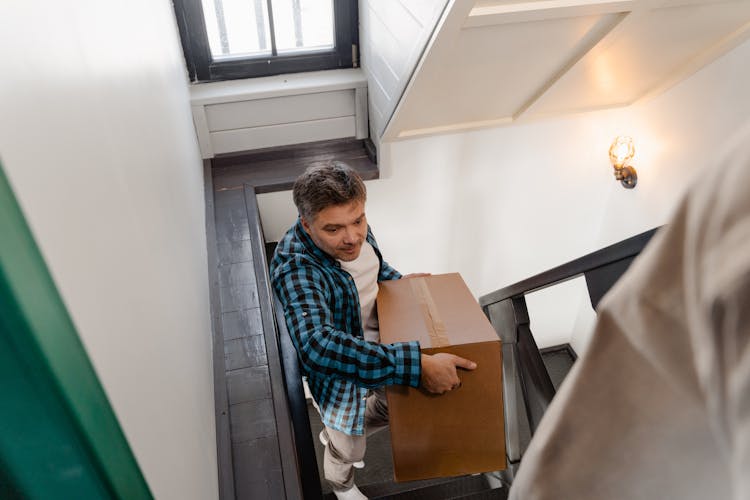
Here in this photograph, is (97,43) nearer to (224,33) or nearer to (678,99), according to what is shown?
(224,33)

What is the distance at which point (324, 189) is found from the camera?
1554 millimetres

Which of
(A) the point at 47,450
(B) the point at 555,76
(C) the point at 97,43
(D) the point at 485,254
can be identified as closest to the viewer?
(A) the point at 47,450

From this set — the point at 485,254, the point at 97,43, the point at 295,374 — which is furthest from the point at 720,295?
the point at 485,254

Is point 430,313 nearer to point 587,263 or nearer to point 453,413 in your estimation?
point 453,413

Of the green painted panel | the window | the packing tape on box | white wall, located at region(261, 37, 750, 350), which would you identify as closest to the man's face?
the packing tape on box

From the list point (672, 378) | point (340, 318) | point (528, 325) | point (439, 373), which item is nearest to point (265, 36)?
point (340, 318)

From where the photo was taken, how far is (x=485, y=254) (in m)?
3.74

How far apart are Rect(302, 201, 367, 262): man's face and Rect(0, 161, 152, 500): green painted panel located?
1.14m

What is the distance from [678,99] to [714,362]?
10.2ft

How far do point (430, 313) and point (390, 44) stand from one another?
Result: 1.20 m

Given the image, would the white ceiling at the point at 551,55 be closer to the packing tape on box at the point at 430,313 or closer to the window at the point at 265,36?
the window at the point at 265,36

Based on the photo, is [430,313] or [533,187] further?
[533,187]

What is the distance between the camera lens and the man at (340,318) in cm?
139

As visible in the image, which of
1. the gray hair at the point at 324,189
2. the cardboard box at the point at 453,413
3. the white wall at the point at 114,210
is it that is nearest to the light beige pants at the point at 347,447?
the cardboard box at the point at 453,413
